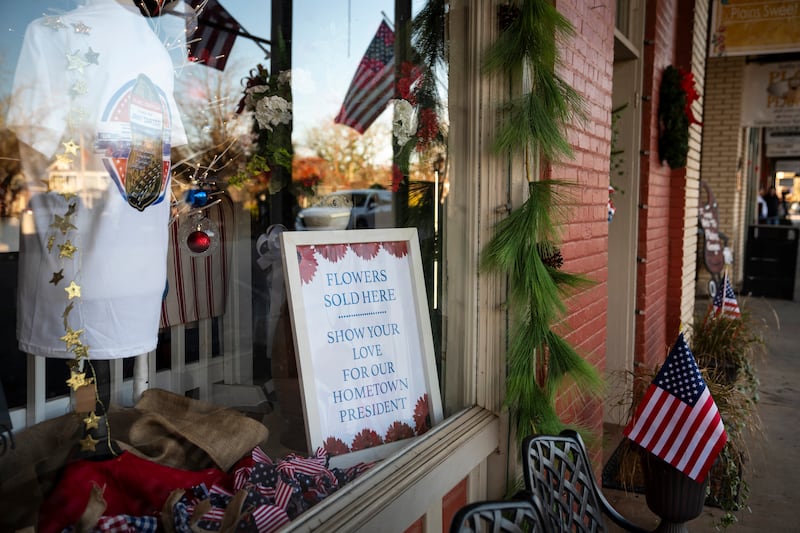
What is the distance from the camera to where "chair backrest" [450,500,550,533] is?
1.40 m

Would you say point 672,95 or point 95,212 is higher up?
point 672,95

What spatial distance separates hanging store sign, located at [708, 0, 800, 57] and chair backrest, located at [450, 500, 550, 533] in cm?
651

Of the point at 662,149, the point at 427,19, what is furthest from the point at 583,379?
the point at 662,149

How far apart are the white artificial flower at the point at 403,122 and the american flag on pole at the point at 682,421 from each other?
142 cm

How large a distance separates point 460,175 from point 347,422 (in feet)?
3.23

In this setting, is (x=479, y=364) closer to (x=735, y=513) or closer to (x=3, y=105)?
(x=3, y=105)

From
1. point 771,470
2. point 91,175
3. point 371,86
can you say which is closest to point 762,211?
point 771,470

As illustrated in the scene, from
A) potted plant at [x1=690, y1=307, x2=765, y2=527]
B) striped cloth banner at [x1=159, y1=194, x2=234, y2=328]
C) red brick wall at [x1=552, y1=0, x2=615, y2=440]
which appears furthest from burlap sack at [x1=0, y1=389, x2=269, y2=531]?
potted plant at [x1=690, y1=307, x2=765, y2=527]

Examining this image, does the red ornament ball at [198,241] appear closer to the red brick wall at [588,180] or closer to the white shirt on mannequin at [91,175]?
the white shirt on mannequin at [91,175]

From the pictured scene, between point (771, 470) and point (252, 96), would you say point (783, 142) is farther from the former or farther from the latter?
point (252, 96)

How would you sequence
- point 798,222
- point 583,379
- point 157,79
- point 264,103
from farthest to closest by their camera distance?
point 798,222 → point 264,103 → point 583,379 → point 157,79

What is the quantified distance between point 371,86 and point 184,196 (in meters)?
1.24

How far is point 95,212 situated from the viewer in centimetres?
188

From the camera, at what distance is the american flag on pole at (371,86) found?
134 inches
